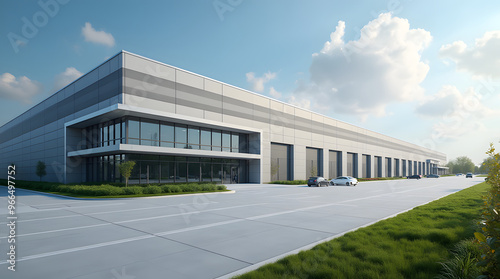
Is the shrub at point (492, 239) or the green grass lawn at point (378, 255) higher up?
the shrub at point (492, 239)

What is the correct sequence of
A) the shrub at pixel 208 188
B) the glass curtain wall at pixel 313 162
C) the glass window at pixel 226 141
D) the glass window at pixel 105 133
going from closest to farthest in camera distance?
the shrub at pixel 208 188 → the glass window at pixel 105 133 → the glass window at pixel 226 141 → the glass curtain wall at pixel 313 162

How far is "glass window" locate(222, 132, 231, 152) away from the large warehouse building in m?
0.13

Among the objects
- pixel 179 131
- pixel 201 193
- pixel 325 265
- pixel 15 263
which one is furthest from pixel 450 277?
pixel 179 131

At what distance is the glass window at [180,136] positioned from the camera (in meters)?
30.3

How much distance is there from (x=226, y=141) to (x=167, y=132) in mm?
8731

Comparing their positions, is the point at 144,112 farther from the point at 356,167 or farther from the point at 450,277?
the point at 356,167

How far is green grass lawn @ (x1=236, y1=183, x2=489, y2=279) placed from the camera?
4.79 metres

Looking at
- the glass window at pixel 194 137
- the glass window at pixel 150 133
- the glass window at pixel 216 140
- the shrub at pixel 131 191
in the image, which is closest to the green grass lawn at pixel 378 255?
the shrub at pixel 131 191

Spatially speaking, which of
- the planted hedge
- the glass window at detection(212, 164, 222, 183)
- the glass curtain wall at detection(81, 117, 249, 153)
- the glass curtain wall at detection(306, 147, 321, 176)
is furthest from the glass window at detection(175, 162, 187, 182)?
the glass curtain wall at detection(306, 147, 321, 176)

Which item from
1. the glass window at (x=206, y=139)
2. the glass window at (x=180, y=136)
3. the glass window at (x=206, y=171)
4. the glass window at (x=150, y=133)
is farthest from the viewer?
the glass window at (x=206, y=171)

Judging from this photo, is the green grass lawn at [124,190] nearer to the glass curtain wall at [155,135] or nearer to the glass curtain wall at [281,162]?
the glass curtain wall at [155,135]

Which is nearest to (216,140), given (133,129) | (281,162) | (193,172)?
(193,172)

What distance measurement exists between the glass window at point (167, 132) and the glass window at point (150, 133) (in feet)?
1.56

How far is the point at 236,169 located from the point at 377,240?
103ft
